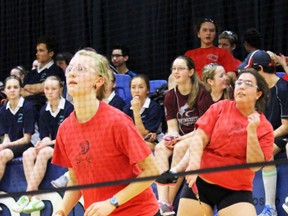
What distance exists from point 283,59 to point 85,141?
2.68 meters

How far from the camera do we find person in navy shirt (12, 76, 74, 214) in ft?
19.9

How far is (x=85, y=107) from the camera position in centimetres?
343

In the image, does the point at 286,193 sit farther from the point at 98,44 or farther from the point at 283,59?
the point at 98,44

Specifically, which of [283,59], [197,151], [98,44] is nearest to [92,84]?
[197,151]

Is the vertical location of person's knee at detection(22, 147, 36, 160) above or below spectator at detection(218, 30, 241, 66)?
below

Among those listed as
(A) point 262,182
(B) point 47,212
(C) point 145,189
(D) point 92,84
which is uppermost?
(D) point 92,84

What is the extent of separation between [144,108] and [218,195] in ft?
7.26

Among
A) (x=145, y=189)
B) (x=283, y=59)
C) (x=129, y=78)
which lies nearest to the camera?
(x=145, y=189)

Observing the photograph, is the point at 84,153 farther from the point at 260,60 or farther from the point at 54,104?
the point at 54,104

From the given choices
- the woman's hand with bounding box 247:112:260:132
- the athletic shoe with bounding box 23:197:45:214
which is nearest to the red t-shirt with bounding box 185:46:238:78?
the athletic shoe with bounding box 23:197:45:214

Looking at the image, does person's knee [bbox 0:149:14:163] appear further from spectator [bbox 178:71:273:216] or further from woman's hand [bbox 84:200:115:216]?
woman's hand [bbox 84:200:115:216]

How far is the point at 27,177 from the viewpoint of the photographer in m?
6.14

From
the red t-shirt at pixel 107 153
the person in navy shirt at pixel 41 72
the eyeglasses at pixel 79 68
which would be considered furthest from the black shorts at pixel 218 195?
the person in navy shirt at pixel 41 72

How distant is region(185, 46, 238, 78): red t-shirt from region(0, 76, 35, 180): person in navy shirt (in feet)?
4.54
